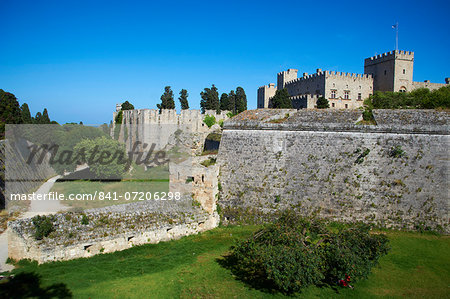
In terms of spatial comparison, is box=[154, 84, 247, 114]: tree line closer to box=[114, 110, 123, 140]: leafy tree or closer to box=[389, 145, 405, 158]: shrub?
box=[114, 110, 123, 140]: leafy tree

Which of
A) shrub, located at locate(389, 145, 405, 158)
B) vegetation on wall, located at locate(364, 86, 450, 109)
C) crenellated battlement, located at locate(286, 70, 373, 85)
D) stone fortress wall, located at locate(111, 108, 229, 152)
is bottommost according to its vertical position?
shrub, located at locate(389, 145, 405, 158)

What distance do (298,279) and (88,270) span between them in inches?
243

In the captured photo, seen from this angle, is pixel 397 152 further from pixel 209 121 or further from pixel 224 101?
pixel 224 101

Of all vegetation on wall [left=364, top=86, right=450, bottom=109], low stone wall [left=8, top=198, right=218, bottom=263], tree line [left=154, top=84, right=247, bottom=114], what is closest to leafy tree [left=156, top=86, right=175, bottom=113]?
tree line [left=154, top=84, right=247, bottom=114]

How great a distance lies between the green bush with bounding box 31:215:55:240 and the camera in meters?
9.94

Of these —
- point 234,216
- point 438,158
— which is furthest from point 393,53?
point 234,216

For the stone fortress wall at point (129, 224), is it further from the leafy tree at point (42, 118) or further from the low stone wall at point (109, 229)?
the leafy tree at point (42, 118)

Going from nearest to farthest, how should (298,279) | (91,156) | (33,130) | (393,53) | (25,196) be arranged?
(298,279), (25,196), (91,156), (33,130), (393,53)

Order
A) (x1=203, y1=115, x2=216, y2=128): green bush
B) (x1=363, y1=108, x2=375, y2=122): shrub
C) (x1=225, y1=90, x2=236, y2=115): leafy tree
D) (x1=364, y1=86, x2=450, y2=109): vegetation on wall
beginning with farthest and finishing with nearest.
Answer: (x1=225, y1=90, x2=236, y2=115): leafy tree, (x1=203, y1=115, x2=216, y2=128): green bush, (x1=364, y1=86, x2=450, y2=109): vegetation on wall, (x1=363, y1=108, x2=375, y2=122): shrub

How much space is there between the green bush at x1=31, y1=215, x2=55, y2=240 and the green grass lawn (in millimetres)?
912

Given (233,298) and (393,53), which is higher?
(393,53)

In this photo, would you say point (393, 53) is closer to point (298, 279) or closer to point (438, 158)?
point (438, 158)

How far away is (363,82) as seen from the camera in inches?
1619

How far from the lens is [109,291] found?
819 centimetres
